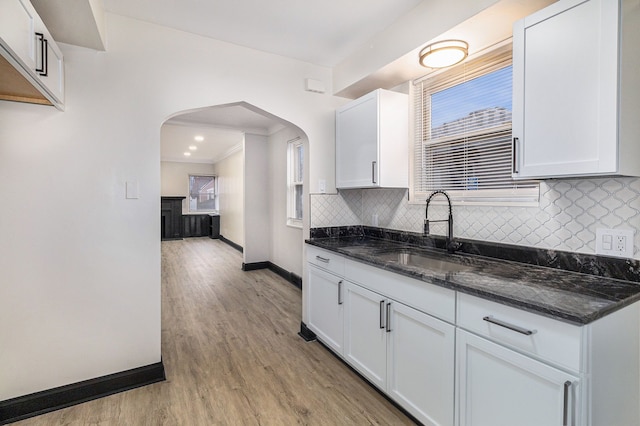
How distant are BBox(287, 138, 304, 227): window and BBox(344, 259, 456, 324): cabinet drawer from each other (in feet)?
9.36

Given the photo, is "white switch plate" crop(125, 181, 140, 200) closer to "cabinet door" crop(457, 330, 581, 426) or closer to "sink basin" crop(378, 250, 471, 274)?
"sink basin" crop(378, 250, 471, 274)

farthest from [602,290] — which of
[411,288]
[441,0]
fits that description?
[441,0]

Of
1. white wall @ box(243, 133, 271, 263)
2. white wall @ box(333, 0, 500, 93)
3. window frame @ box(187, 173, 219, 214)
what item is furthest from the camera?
window frame @ box(187, 173, 219, 214)

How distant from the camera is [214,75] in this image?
2.59 meters

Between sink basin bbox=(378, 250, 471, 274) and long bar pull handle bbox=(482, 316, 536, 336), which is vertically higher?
sink basin bbox=(378, 250, 471, 274)

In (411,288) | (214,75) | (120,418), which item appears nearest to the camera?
(411,288)

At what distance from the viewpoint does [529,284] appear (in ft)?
4.83

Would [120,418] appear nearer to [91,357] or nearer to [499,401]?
[91,357]

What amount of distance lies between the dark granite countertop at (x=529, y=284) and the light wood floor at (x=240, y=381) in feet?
3.12

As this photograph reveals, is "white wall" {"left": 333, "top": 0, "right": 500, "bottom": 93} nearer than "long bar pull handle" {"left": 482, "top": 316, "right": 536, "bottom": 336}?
No

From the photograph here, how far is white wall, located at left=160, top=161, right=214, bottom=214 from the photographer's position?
10.6 metres

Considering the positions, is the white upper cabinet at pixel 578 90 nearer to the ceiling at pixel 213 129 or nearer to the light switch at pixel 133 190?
the ceiling at pixel 213 129

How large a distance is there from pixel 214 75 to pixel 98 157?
3.54 ft

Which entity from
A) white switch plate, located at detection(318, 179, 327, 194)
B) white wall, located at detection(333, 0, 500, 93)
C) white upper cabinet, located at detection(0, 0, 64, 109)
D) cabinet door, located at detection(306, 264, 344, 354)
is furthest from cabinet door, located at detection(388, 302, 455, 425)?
white upper cabinet, located at detection(0, 0, 64, 109)
